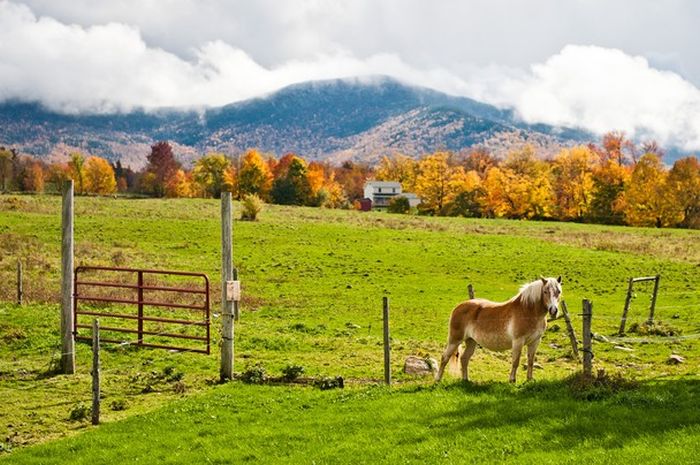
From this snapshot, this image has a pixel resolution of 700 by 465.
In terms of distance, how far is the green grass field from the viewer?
10469 mm

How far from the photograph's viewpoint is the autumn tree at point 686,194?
8012 cm

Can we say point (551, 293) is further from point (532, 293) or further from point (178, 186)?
point (178, 186)

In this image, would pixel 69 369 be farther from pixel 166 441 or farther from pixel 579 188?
pixel 579 188

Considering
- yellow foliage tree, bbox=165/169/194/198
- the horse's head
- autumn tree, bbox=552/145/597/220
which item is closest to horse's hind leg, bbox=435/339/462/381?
the horse's head

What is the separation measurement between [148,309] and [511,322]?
16094 millimetres

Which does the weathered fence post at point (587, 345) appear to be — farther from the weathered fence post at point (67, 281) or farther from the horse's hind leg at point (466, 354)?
the weathered fence post at point (67, 281)

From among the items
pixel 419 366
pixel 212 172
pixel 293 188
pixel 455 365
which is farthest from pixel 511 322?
pixel 212 172

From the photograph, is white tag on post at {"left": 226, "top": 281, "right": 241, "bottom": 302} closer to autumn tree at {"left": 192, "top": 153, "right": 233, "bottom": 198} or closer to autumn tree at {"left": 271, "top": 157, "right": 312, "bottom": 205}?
autumn tree at {"left": 271, "top": 157, "right": 312, "bottom": 205}

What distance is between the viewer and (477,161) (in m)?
144

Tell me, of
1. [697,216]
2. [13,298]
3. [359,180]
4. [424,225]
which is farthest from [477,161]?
[13,298]

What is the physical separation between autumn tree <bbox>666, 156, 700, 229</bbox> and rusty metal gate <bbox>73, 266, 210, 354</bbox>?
225 ft

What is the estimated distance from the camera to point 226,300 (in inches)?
640

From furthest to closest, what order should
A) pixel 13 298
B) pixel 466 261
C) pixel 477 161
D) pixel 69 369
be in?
pixel 477 161, pixel 466 261, pixel 13 298, pixel 69 369

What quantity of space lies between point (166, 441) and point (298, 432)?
2.38 metres
